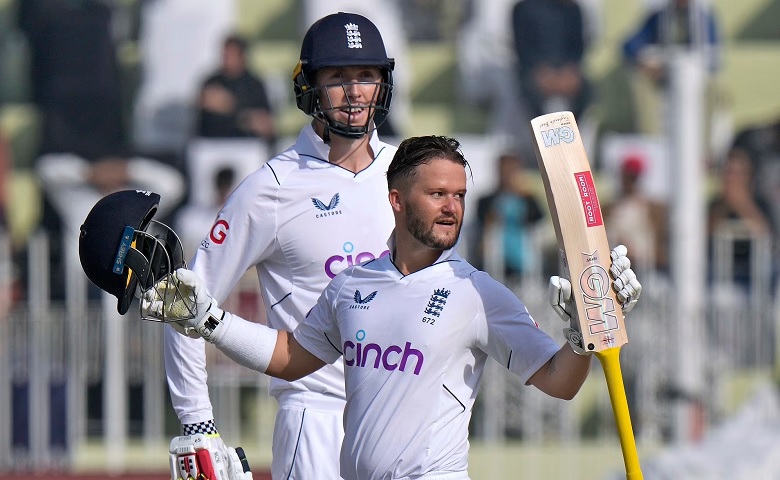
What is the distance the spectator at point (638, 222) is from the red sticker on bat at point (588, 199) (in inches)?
247

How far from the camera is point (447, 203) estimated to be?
3775mm

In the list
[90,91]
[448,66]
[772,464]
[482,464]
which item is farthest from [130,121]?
[772,464]

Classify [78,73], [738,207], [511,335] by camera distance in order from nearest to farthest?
[511,335], [738,207], [78,73]

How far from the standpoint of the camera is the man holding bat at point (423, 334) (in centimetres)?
373

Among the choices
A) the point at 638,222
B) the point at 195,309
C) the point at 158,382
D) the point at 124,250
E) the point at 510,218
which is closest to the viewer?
the point at 195,309

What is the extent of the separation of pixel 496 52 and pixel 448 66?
754 mm

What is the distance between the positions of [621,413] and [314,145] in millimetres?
1413

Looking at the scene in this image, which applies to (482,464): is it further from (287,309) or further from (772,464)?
(287,309)

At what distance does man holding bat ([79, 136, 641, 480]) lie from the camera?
3.73 meters

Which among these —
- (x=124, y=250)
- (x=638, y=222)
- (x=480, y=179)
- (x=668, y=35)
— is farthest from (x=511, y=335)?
(x=668, y=35)

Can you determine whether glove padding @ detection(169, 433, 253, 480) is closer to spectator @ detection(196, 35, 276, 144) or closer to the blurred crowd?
the blurred crowd

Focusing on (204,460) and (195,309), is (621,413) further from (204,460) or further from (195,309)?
(204,460)

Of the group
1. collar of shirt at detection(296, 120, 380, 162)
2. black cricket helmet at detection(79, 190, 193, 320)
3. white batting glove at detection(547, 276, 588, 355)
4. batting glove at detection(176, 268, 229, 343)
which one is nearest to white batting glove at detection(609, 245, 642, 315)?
white batting glove at detection(547, 276, 588, 355)

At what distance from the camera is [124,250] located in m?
4.03
